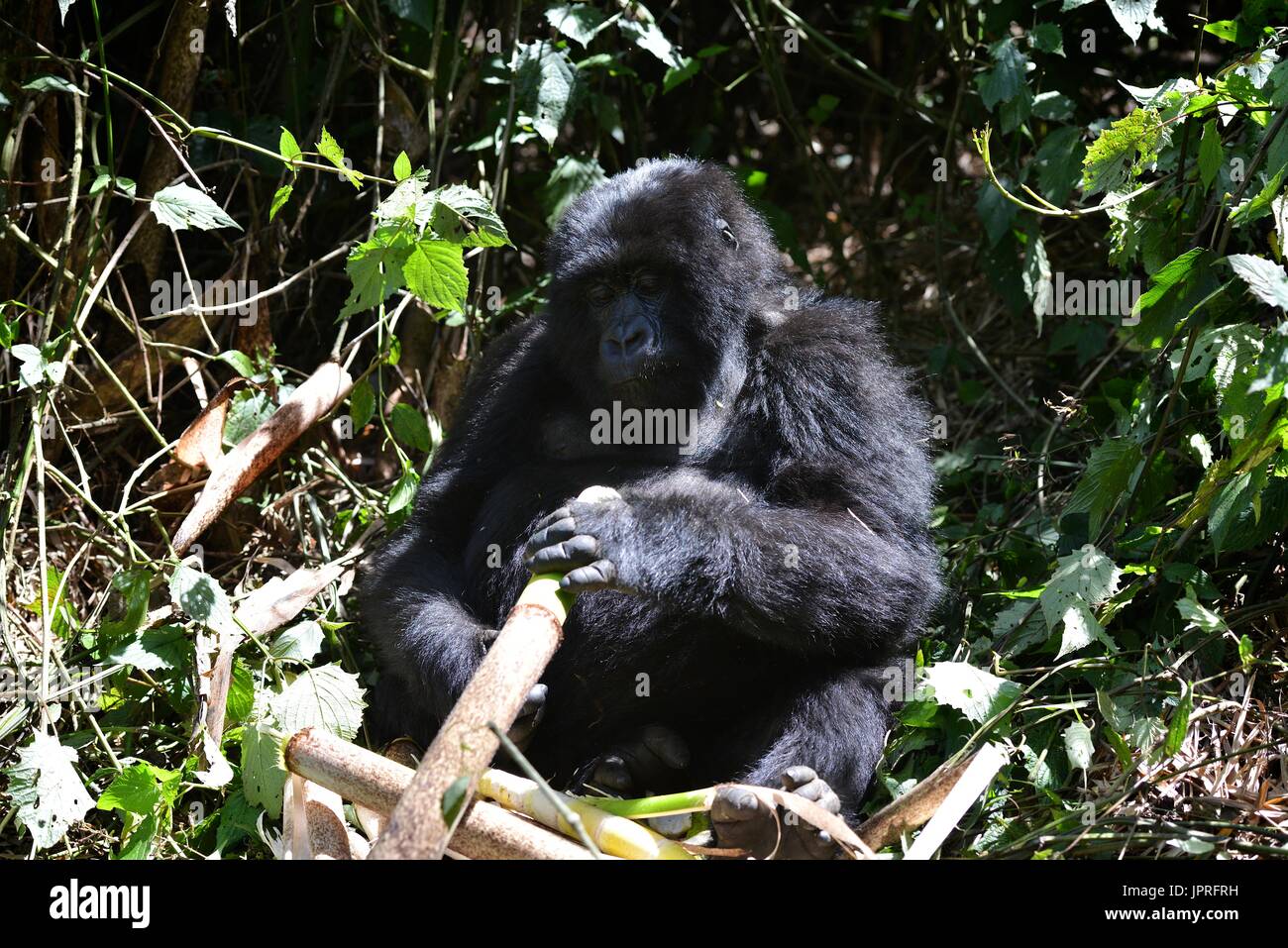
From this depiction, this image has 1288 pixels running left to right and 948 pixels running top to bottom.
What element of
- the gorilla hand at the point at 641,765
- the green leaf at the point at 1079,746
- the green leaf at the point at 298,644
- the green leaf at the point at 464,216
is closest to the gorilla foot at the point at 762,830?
the gorilla hand at the point at 641,765

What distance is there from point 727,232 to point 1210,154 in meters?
1.52

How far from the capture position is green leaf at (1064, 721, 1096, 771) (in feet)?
11.5

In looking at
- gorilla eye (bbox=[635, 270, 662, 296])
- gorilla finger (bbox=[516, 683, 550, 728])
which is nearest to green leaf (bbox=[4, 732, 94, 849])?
gorilla finger (bbox=[516, 683, 550, 728])

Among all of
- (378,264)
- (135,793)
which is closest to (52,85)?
(378,264)

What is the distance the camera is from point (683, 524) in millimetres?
3896

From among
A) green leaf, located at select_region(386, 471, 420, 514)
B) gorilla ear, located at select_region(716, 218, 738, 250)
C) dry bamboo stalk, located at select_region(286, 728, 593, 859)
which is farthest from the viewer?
green leaf, located at select_region(386, 471, 420, 514)

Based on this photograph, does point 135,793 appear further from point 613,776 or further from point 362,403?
point 362,403

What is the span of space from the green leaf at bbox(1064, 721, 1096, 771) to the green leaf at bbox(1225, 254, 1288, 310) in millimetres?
1235

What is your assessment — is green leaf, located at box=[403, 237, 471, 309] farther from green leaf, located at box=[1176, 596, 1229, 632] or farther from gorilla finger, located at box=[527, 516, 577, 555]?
green leaf, located at box=[1176, 596, 1229, 632]

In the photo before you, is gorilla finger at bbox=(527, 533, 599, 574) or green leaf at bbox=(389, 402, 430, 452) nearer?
gorilla finger at bbox=(527, 533, 599, 574)

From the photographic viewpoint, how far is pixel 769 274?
4.58m

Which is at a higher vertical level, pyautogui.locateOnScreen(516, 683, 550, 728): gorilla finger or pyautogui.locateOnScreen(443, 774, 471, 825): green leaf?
pyautogui.locateOnScreen(443, 774, 471, 825): green leaf

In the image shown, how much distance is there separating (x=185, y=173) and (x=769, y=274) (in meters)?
2.56
